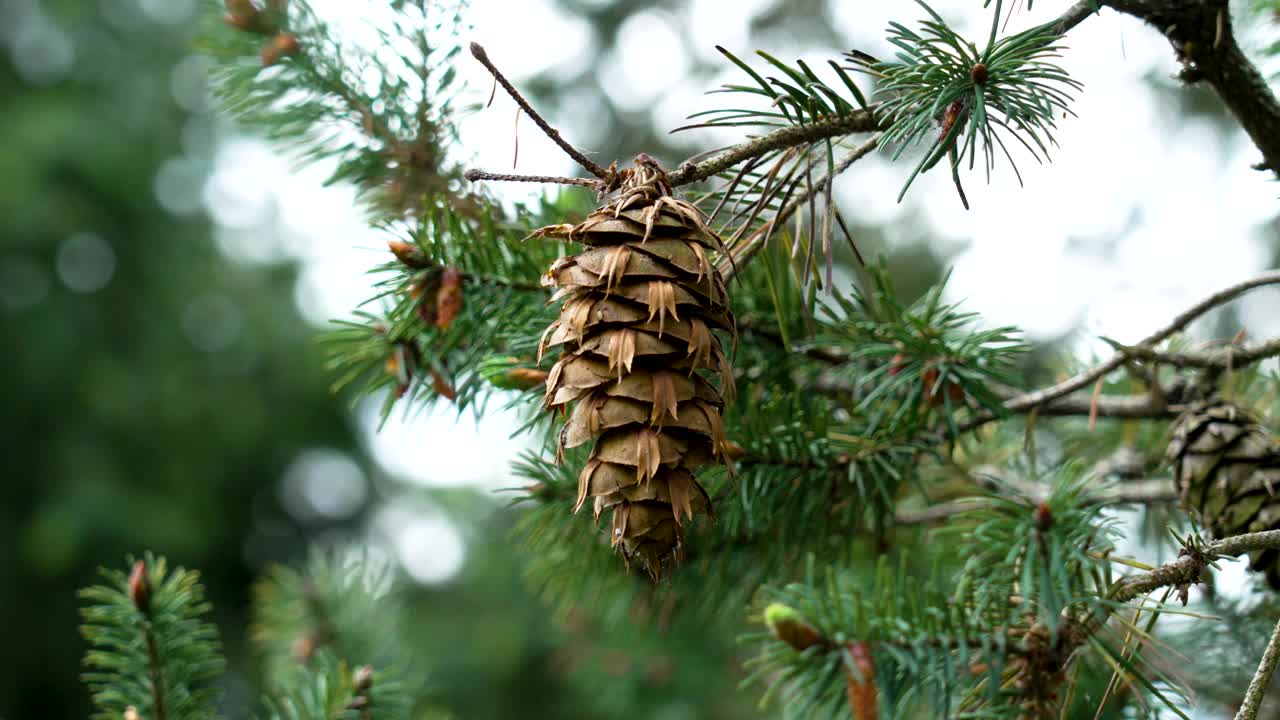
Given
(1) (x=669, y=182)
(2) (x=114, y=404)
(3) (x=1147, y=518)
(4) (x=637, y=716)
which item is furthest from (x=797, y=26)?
(2) (x=114, y=404)

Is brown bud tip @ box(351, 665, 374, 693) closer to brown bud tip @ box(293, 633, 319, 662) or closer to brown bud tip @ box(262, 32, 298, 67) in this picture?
brown bud tip @ box(293, 633, 319, 662)

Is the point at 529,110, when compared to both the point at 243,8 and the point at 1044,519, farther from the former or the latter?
the point at 243,8

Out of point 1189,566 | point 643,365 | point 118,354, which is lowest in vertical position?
point 1189,566

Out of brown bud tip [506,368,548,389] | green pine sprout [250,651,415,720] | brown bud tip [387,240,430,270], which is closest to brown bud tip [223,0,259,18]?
brown bud tip [387,240,430,270]

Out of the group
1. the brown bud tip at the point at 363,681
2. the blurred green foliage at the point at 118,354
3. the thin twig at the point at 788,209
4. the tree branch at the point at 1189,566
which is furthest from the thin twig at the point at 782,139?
the blurred green foliage at the point at 118,354

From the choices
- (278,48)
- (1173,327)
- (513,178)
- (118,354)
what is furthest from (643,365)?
(118,354)

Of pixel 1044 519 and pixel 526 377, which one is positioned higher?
pixel 526 377
